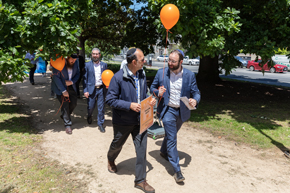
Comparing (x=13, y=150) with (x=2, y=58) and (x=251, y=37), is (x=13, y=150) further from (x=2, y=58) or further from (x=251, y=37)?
(x=251, y=37)

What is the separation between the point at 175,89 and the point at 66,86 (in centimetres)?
305

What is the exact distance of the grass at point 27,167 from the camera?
11.7 feet

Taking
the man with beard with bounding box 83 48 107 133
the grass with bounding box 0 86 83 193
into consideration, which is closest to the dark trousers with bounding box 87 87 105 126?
the man with beard with bounding box 83 48 107 133

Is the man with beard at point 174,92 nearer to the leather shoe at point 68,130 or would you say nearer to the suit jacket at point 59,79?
the suit jacket at point 59,79

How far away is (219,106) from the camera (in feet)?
31.0

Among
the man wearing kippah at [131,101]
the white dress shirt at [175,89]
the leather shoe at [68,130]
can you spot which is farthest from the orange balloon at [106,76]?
the man wearing kippah at [131,101]

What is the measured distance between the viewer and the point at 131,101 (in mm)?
3422

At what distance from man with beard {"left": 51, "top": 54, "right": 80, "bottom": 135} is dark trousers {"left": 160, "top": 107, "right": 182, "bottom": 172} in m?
2.87

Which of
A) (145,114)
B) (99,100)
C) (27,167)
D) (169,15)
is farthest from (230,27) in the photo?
(27,167)

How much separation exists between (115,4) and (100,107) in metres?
5.06

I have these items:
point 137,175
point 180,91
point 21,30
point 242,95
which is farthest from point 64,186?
point 242,95

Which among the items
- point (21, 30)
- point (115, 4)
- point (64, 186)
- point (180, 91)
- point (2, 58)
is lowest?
point (64, 186)

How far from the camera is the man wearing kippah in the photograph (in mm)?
3326

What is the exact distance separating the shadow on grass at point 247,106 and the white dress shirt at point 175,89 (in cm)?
287
